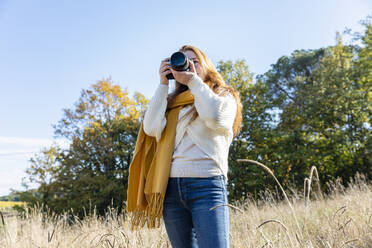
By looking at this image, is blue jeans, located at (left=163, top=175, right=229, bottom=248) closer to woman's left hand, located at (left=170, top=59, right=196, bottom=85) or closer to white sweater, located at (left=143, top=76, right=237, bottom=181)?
white sweater, located at (left=143, top=76, right=237, bottom=181)

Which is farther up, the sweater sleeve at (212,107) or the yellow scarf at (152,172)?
the sweater sleeve at (212,107)

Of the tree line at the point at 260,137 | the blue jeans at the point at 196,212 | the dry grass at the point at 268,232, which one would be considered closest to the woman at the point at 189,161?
the blue jeans at the point at 196,212

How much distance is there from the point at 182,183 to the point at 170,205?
5.0 inches

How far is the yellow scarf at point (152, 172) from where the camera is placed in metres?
1.29

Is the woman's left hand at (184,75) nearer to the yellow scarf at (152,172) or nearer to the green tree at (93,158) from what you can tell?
the yellow scarf at (152,172)

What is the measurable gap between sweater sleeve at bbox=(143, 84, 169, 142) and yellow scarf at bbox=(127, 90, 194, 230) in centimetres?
3

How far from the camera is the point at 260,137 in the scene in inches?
438

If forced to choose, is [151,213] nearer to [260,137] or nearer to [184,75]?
[184,75]

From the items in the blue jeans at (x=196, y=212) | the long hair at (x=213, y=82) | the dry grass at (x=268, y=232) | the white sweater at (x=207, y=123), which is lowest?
the dry grass at (x=268, y=232)

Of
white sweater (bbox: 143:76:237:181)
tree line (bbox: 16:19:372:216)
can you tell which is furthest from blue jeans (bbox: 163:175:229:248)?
tree line (bbox: 16:19:372:216)

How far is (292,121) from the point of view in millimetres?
12039

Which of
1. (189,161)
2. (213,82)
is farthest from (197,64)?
(189,161)

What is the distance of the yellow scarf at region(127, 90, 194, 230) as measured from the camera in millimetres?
1293

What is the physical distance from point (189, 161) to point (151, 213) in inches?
12.2
